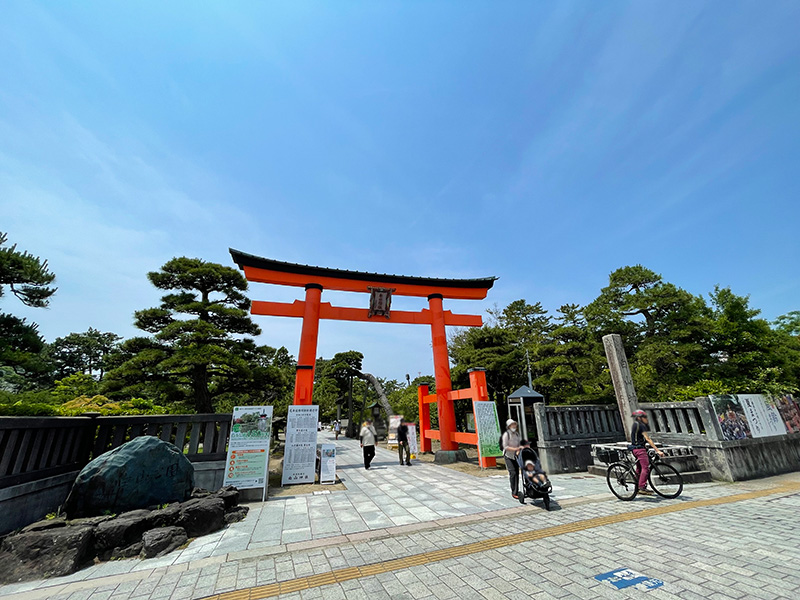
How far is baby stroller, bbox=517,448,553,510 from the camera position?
5.29m

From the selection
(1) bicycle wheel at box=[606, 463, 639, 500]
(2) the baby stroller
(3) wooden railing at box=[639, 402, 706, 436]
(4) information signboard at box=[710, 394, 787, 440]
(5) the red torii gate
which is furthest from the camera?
(5) the red torii gate

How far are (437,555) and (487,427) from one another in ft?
23.3

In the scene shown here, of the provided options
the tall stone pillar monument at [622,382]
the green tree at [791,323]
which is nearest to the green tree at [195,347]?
the tall stone pillar monument at [622,382]

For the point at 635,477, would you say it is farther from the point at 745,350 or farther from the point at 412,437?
the point at 745,350

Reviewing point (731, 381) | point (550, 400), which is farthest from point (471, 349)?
point (731, 381)

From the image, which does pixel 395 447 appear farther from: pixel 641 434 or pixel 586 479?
pixel 641 434

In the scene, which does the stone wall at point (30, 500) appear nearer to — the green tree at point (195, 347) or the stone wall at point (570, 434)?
the green tree at point (195, 347)

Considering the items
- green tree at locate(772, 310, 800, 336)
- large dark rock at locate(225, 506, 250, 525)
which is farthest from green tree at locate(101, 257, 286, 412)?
green tree at locate(772, 310, 800, 336)

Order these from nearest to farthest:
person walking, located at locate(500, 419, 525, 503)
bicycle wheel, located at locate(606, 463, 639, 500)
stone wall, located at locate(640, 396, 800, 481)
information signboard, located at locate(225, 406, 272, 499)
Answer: bicycle wheel, located at locate(606, 463, 639, 500) → person walking, located at locate(500, 419, 525, 503) → information signboard, located at locate(225, 406, 272, 499) → stone wall, located at locate(640, 396, 800, 481)

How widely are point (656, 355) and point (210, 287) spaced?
18.8 metres

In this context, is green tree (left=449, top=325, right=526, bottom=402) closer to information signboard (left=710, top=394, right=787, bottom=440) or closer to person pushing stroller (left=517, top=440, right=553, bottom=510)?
information signboard (left=710, top=394, right=787, bottom=440)

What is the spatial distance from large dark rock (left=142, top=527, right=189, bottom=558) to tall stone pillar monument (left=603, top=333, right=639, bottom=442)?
993 centimetres

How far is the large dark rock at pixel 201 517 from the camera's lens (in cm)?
446

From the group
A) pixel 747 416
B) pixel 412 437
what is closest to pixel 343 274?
pixel 412 437
